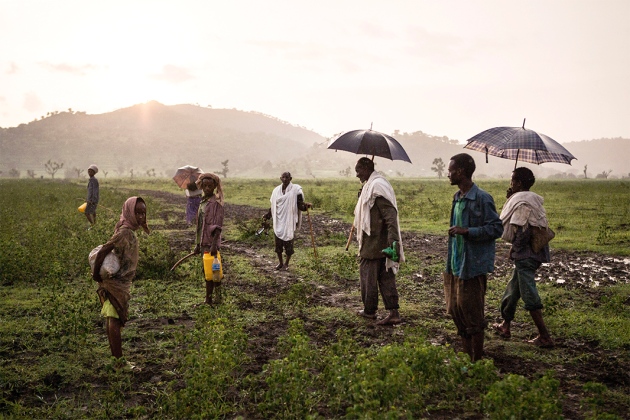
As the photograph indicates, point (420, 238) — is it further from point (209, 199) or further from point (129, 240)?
point (129, 240)

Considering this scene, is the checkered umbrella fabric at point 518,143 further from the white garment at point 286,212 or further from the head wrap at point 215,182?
the white garment at point 286,212

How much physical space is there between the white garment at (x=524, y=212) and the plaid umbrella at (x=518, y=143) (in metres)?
0.60

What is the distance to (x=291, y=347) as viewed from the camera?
509cm

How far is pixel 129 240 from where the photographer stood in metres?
4.73

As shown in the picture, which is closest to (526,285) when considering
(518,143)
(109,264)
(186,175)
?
(518,143)

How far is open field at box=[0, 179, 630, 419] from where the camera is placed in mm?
3787

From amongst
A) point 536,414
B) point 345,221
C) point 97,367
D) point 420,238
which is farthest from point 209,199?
point 345,221

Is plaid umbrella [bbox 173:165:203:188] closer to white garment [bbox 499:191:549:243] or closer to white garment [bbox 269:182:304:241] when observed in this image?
white garment [bbox 269:182:304:241]

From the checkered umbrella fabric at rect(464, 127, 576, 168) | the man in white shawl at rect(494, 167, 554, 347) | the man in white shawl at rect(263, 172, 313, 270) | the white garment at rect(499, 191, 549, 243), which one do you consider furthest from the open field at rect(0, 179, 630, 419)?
the checkered umbrella fabric at rect(464, 127, 576, 168)

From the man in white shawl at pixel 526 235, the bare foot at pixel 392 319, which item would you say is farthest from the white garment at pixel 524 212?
the bare foot at pixel 392 319

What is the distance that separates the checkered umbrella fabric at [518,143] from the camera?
5742mm

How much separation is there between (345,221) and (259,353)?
13.4 m

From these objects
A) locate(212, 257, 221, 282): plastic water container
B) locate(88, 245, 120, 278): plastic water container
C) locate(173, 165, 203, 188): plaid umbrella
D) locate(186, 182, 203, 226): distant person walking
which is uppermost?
locate(173, 165, 203, 188): plaid umbrella

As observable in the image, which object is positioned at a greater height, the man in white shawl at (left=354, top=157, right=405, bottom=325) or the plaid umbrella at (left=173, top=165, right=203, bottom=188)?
the plaid umbrella at (left=173, top=165, right=203, bottom=188)
